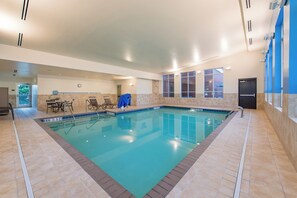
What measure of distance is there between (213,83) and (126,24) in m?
7.50

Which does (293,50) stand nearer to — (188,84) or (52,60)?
(52,60)

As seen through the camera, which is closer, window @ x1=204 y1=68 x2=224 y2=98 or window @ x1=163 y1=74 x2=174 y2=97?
window @ x1=204 y1=68 x2=224 y2=98

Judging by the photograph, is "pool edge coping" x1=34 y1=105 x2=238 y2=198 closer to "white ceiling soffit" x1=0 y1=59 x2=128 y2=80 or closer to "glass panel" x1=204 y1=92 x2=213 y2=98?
"white ceiling soffit" x1=0 y1=59 x2=128 y2=80

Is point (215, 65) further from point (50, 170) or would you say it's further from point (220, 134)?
point (50, 170)

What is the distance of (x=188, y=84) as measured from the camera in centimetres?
1073

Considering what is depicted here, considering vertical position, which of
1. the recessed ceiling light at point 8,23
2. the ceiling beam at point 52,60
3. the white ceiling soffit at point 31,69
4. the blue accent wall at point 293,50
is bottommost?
the blue accent wall at point 293,50

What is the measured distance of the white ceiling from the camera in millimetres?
3170

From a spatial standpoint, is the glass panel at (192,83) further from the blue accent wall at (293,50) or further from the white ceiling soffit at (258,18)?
the blue accent wall at (293,50)

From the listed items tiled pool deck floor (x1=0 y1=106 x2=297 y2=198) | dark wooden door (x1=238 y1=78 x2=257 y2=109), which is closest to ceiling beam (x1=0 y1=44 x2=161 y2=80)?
tiled pool deck floor (x1=0 y1=106 x2=297 y2=198)

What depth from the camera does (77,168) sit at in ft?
6.35

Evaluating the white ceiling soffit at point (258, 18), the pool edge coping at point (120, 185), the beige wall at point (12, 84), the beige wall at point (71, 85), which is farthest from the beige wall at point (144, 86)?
the pool edge coping at point (120, 185)

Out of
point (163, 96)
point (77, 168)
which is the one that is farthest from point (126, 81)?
point (77, 168)

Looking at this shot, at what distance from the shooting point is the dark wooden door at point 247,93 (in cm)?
798

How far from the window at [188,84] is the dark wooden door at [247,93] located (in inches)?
115
